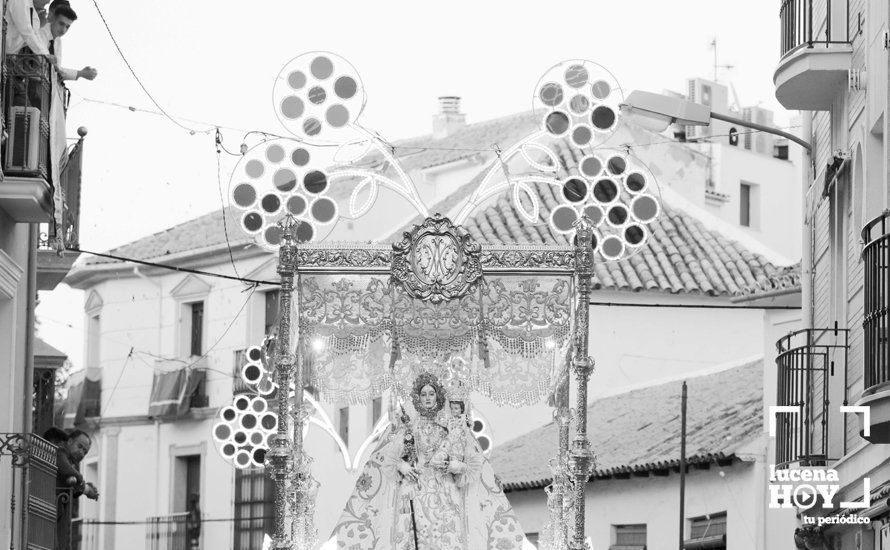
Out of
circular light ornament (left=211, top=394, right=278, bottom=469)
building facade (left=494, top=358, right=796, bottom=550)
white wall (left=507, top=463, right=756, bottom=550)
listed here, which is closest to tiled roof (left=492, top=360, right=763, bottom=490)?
building facade (left=494, top=358, right=796, bottom=550)

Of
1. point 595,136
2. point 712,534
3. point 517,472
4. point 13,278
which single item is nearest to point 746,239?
point 517,472

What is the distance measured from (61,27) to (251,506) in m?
22.7

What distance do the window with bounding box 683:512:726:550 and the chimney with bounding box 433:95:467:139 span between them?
15725 millimetres

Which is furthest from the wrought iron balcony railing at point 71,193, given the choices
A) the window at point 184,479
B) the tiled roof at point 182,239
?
the window at point 184,479

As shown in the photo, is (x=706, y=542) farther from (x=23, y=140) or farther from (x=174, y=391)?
(x=174, y=391)

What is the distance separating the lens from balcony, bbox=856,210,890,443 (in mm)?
16500

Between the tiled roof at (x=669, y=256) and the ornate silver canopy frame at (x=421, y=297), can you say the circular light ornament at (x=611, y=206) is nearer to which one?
the ornate silver canopy frame at (x=421, y=297)

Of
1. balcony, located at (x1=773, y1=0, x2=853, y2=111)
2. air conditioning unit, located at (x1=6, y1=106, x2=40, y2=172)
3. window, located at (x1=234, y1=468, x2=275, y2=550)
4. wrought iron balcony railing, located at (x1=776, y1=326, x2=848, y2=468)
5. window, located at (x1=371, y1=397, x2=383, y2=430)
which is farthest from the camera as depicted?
window, located at (x1=234, y1=468, x2=275, y2=550)

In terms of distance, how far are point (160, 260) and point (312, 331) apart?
22.6 m

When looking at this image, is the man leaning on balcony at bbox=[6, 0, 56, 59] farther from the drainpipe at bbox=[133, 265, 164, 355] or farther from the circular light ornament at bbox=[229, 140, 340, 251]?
the drainpipe at bbox=[133, 265, 164, 355]

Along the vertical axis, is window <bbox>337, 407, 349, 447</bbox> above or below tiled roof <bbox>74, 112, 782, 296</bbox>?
below

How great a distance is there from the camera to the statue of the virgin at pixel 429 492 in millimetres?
20469

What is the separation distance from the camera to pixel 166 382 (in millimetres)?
43094

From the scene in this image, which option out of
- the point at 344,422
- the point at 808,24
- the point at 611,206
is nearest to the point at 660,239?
the point at 344,422
